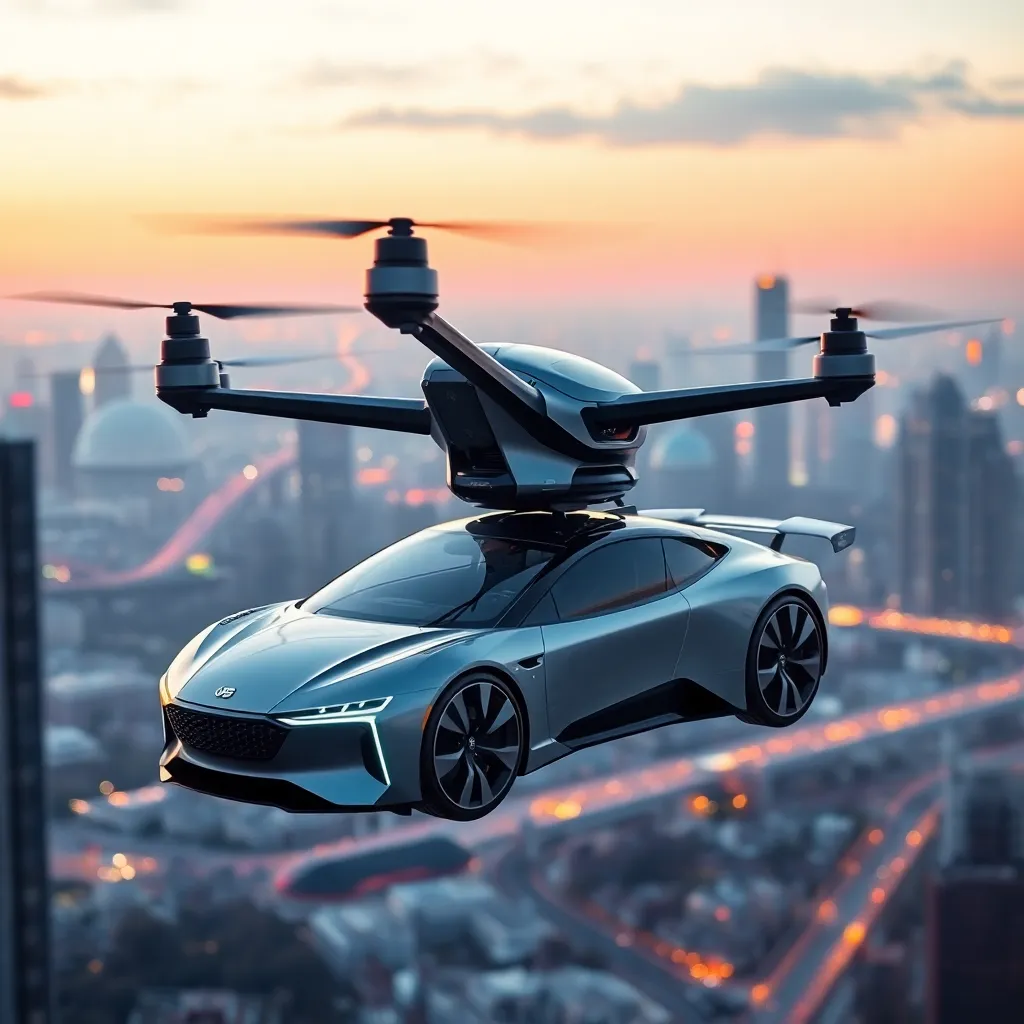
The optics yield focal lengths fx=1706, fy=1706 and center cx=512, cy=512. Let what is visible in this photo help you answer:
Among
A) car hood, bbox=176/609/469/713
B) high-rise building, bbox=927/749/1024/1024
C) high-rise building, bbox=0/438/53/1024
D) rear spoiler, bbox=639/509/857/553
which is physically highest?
rear spoiler, bbox=639/509/857/553

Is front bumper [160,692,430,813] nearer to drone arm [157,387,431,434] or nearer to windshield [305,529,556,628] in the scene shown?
windshield [305,529,556,628]

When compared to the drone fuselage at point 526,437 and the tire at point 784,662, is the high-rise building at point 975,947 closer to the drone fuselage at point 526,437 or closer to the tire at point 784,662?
the tire at point 784,662

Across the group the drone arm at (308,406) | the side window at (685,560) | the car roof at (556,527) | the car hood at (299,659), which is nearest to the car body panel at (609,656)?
the side window at (685,560)

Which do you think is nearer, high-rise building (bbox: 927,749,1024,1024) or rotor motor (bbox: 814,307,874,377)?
rotor motor (bbox: 814,307,874,377)

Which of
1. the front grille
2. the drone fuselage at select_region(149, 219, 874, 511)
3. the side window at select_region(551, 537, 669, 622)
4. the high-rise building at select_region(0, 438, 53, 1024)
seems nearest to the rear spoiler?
the side window at select_region(551, 537, 669, 622)

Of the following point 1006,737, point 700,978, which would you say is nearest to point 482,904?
point 700,978

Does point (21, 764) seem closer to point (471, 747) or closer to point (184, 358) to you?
point (184, 358)
